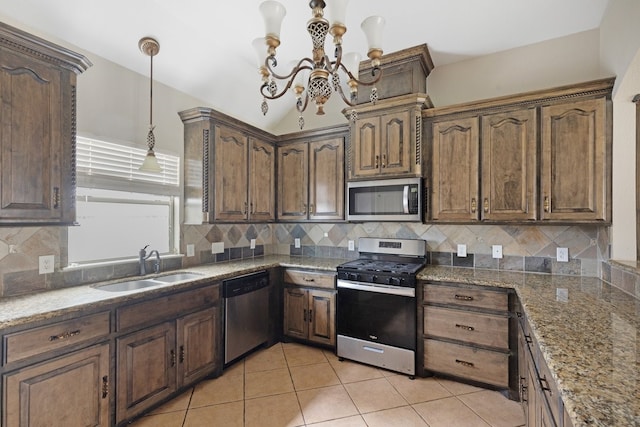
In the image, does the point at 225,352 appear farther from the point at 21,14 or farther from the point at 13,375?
the point at 21,14

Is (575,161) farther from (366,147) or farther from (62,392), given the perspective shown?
(62,392)

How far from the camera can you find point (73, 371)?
1735 millimetres

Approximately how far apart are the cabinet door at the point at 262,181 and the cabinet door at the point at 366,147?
1090 mm

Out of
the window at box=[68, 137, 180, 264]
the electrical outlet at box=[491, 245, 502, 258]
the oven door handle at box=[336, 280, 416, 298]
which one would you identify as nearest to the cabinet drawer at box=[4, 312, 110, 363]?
the window at box=[68, 137, 180, 264]

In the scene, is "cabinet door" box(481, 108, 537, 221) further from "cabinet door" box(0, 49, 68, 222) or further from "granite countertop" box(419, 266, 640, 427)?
"cabinet door" box(0, 49, 68, 222)

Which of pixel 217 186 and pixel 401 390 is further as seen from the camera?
pixel 217 186

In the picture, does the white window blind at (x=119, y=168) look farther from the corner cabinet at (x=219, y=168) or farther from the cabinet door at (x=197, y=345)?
the cabinet door at (x=197, y=345)

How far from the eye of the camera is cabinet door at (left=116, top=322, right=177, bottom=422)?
6.48 ft

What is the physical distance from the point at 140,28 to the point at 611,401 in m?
3.34

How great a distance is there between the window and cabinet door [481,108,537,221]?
2891 mm

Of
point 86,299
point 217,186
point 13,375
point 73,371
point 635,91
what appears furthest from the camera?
point 217,186

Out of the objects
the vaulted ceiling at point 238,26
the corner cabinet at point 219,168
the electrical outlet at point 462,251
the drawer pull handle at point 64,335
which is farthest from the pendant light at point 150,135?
the electrical outlet at point 462,251

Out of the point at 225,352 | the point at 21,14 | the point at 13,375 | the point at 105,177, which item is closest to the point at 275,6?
the point at 21,14

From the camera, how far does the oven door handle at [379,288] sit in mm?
2682
